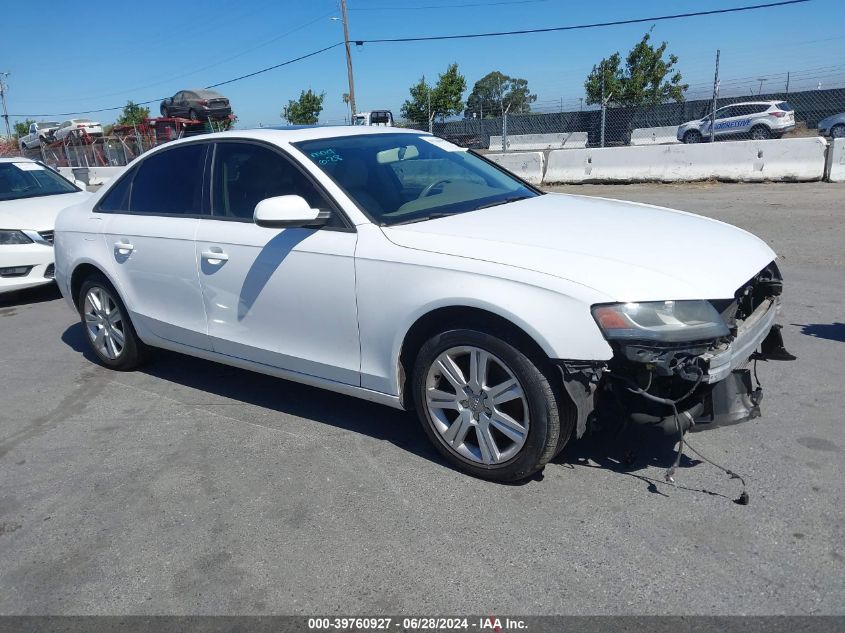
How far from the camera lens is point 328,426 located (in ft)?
13.9

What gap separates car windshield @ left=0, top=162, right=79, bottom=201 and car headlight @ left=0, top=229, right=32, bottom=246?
1.16 m

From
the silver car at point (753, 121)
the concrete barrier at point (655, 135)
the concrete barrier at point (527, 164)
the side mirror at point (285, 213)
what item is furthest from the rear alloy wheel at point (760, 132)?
the side mirror at point (285, 213)

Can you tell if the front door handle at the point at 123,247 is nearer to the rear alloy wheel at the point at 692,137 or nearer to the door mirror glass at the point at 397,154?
the door mirror glass at the point at 397,154

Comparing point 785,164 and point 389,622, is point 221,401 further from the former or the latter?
point 785,164

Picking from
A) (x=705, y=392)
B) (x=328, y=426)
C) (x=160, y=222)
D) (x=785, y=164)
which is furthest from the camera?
(x=785, y=164)

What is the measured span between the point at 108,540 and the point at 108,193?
9.75 feet

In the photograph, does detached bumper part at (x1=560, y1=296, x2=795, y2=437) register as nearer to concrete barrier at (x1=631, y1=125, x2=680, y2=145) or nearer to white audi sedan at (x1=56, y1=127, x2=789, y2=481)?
white audi sedan at (x1=56, y1=127, x2=789, y2=481)

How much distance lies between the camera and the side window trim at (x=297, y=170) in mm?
3742

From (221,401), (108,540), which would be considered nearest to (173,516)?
(108,540)

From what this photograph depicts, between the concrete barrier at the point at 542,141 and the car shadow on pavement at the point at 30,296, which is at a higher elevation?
the concrete barrier at the point at 542,141

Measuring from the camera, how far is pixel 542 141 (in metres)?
29.9

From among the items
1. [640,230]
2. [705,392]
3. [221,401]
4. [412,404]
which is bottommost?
[221,401]

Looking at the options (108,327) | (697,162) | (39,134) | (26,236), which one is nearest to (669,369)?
(108,327)

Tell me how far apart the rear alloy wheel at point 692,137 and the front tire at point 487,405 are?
2479 cm
